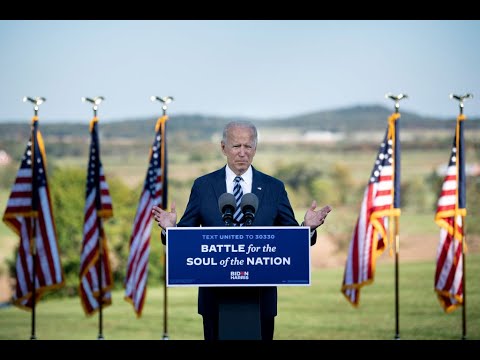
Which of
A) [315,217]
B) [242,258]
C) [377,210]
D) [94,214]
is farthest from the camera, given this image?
[94,214]

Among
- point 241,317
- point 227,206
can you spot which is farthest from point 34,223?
point 227,206

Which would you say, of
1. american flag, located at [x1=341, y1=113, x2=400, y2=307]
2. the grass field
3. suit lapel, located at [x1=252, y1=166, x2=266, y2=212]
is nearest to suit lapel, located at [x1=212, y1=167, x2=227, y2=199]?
suit lapel, located at [x1=252, y1=166, x2=266, y2=212]

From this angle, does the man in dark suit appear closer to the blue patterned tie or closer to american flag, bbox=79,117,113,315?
the blue patterned tie

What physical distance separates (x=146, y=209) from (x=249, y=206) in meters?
Answer: 7.27

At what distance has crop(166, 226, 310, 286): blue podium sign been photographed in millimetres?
5055

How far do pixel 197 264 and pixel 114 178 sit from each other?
588 inches

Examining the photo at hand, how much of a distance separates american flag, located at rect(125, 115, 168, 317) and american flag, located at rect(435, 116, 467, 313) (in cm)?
339

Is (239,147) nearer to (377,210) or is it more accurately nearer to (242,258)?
(242,258)

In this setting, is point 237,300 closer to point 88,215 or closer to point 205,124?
point 88,215

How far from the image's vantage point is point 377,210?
39.4ft

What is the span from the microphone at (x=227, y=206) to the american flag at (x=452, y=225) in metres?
7.36

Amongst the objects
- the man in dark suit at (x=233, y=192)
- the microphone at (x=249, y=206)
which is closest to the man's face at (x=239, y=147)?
the man in dark suit at (x=233, y=192)
